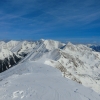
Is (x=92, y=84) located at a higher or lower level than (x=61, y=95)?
lower

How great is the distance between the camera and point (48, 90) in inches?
1217

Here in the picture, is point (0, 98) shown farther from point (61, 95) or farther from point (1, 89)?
point (61, 95)

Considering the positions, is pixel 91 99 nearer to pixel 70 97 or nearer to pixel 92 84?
pixel 70 97

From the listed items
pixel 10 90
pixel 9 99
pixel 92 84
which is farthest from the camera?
pixel 92 84

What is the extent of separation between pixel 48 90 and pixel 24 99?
569cm

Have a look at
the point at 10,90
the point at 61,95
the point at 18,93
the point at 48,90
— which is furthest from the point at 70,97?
the point at 10,90

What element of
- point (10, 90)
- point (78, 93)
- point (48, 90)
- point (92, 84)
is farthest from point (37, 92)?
point (92, 84)

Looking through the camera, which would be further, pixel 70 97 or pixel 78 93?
pixel 78 93

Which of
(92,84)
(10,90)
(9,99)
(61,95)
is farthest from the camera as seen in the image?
(92,84)

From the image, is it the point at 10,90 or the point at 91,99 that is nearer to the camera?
the point at 91,99

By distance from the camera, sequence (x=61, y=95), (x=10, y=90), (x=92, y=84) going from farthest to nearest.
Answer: (x=92, y=84), (x=10, y=90), (x=61, y=95)

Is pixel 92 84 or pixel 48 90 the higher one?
pixel 48 90

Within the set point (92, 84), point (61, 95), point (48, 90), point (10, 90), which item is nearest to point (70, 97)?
point (61, 95)

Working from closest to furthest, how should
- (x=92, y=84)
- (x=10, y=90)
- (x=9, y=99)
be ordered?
(x=9, y=99), (x=10, y=90), (x=92, y=84)
